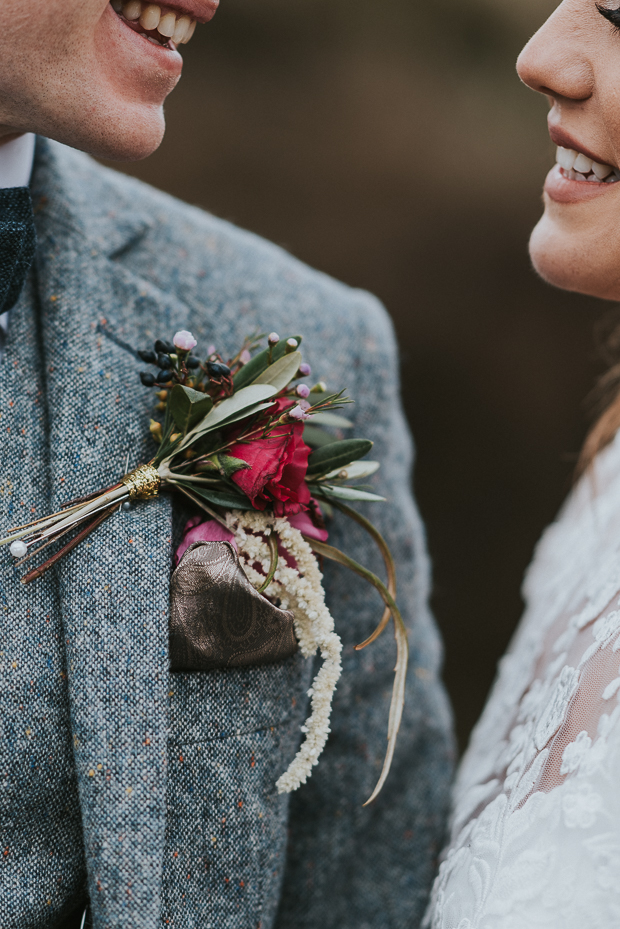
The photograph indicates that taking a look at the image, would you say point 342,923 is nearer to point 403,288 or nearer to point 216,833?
point 216,833

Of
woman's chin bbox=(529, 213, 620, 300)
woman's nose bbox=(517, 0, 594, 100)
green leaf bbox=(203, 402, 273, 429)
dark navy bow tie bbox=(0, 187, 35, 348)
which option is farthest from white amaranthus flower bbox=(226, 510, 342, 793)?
woman's nose bbox=(517, 0, 594, 100)

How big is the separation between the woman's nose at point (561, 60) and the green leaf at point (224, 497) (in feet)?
1.94

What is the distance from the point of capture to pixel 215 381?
2.72 ft

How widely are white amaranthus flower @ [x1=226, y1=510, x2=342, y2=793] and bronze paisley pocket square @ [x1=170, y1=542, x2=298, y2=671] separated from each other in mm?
24

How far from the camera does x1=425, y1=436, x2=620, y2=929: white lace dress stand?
69 centimetres

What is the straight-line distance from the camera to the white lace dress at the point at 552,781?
0.69 metres

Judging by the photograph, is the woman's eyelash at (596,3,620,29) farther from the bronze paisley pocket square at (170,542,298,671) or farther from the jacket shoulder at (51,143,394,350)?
the bronze paisley pocket square at (170,542,298,671)

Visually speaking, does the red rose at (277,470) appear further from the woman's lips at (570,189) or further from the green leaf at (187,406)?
the woman's lips at (570,189)

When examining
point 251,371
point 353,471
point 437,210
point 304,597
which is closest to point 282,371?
point 251,371

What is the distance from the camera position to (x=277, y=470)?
76cm

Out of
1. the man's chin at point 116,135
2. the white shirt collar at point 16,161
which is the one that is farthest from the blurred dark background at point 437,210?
the man's chin at point 116,135

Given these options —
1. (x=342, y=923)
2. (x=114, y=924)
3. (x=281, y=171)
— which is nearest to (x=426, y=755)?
(x=342, y=923)

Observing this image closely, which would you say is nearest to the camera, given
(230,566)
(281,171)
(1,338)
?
(230,566)

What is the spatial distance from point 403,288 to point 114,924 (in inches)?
79.6
